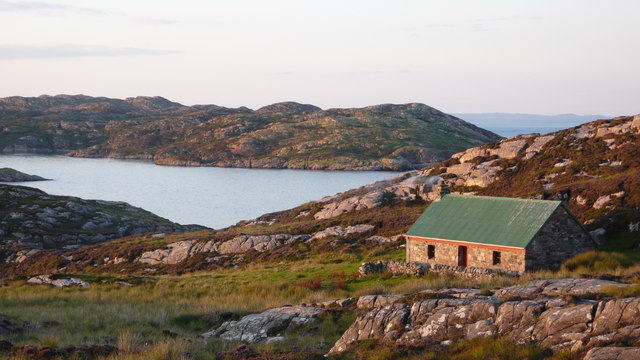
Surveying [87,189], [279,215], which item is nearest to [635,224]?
[279,215]

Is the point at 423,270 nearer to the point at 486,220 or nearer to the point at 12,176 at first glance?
the point at 486,220

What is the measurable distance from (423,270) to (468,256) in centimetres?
385

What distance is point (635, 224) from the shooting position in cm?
3791

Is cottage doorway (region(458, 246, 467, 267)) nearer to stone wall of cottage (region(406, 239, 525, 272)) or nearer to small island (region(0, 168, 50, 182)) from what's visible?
stone wall of cottage (region(406, 239, 525, 272))

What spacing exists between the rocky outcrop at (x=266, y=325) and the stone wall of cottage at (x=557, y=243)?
17021mm

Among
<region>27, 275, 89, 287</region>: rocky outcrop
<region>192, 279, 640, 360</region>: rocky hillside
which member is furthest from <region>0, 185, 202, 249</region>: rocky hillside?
<region>192, 279, 640, 360</region>: rocky hillside

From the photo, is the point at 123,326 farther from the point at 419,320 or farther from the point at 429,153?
the point at 429,153

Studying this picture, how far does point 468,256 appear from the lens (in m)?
37.0

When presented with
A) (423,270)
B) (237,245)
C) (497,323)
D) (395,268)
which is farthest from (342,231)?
(497,323)

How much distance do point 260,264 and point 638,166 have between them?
35317 millimetres

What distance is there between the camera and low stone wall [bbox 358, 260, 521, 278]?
1280 inches

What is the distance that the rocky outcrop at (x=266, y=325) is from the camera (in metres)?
21.4

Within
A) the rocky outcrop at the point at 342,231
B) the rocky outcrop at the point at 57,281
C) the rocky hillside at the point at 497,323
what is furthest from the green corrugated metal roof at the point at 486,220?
the rocky outcrop at the point at 57,281

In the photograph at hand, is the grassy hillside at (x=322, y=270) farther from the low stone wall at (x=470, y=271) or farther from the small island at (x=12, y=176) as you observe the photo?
the small island at (x=12, y=176)
